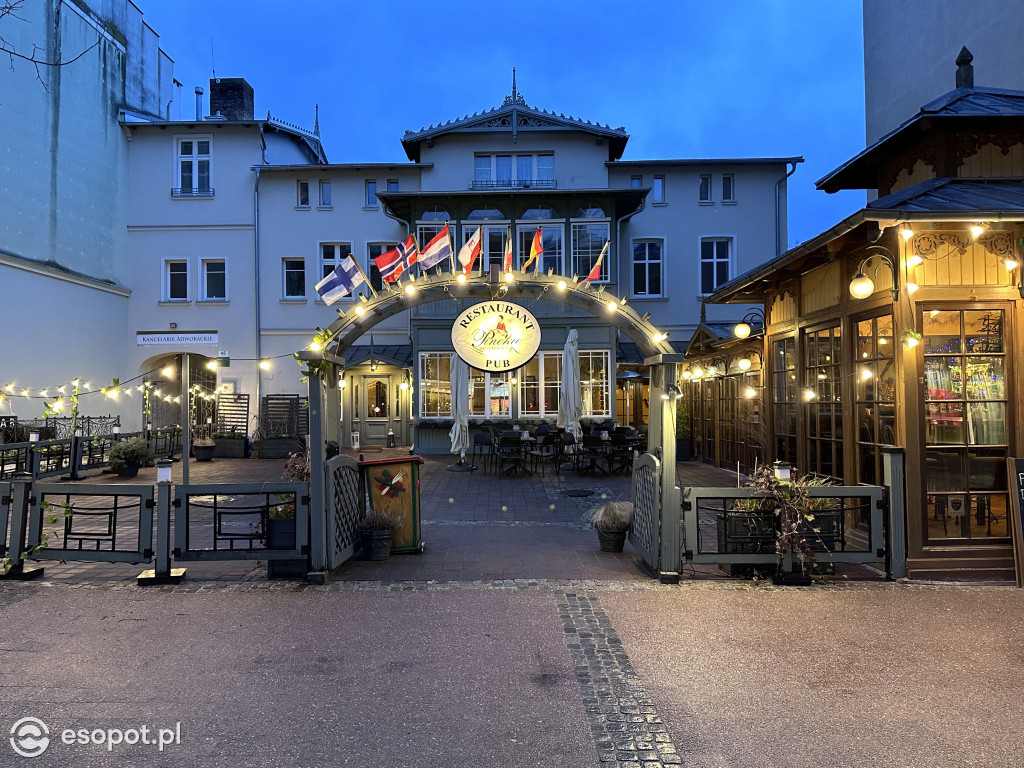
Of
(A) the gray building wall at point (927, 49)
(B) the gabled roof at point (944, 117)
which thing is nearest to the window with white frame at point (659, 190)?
(A) the gray building wall at point (927, 49)

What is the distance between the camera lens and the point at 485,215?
756 inches

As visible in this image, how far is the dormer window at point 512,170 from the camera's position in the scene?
20.5 metres

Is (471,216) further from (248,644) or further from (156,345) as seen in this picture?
(248,644)

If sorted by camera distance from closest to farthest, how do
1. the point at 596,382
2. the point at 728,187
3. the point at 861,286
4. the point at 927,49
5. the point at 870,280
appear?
the point at 861,286, the point at 870,280, the point at 927,49, the point at 596,382, the point at 728,187

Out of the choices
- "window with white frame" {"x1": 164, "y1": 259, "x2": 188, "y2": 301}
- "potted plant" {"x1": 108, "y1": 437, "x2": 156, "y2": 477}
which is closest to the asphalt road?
"potted plant" {"x1": 108, "y1": 437, "x2": 156, "y2": 477}

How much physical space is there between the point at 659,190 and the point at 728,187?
230 cm

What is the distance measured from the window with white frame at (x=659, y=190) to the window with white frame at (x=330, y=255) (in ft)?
33.9

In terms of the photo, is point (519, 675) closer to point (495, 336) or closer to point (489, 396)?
point (495, 336)

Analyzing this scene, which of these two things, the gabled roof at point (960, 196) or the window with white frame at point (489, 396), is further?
the window with white frame at point (489, 396)

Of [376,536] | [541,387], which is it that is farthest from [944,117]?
[541,387]

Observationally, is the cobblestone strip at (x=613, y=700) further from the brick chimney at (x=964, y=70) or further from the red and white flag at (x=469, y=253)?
the brick chimney at (x=964, y=70)

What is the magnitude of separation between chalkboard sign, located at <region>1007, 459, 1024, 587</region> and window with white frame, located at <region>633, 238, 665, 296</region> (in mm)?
15329

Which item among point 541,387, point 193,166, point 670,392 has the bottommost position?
point 670,392

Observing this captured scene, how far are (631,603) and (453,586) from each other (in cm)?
167
